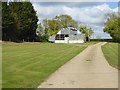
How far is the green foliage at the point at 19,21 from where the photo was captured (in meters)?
83.2

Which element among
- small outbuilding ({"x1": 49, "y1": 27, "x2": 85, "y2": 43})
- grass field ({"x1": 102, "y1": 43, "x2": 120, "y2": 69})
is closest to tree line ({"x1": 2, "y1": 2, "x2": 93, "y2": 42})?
small outbuilding ({"x1": 49, "y1": 27, "x2": 85, "y2": 43})

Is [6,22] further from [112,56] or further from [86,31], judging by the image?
[86,31]

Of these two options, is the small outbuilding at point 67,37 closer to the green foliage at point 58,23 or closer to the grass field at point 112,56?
the green foliage at point 58,23

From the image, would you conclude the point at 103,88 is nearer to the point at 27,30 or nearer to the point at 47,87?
the point at 47,87

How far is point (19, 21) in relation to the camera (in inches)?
3533

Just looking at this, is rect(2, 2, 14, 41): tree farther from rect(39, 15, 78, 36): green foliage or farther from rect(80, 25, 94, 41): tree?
rect(80, 25, 94, 41): tree

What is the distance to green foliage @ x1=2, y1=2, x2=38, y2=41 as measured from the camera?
8325cm

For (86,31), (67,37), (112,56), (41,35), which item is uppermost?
(86,31)

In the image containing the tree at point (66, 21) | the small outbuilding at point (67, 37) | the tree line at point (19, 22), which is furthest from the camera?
the tree at point (66, 21)

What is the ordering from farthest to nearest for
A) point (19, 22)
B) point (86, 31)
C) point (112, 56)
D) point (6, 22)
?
1. point (86, 31)
2. point (19, 22)
3. point (6, 22)
4. point (112, 56)

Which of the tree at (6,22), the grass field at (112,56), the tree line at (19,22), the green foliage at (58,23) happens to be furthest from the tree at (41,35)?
the grass field at (112,56)

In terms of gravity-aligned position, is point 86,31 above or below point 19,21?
below

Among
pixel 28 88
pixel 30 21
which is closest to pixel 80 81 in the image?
pixel 28 88

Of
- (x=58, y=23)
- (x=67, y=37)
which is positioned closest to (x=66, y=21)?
(x=58, y=23)
